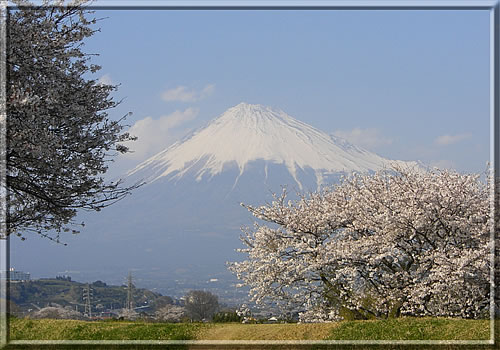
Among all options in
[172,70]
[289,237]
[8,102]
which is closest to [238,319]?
[289,237]

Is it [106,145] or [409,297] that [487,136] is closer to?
[409,297]

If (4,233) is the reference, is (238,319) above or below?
below

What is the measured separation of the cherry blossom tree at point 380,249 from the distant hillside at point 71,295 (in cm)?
1669

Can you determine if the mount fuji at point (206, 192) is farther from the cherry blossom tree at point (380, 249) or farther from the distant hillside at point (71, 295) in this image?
the cherry blossom tree at point (380, 249)

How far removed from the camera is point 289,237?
16.0 metres

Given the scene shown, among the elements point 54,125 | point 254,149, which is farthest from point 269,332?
point 254,149

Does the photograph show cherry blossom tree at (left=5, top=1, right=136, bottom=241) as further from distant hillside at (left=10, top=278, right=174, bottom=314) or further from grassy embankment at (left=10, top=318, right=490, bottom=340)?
distant hillside at (left=10, top=278, right=174, bottom=314)

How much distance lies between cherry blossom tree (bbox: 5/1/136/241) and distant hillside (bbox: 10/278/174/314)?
68.1ft

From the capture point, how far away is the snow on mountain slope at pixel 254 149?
201ft

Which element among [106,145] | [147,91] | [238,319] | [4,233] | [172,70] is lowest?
[238,319]

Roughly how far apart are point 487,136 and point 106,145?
8583mm

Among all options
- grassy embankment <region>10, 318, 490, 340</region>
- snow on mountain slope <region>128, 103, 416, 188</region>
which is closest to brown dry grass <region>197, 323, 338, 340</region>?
grassy embankment <region>10, 318, 490, 340</region>

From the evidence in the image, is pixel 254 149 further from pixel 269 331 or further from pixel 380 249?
pixel 269 331

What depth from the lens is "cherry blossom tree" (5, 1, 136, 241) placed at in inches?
363
